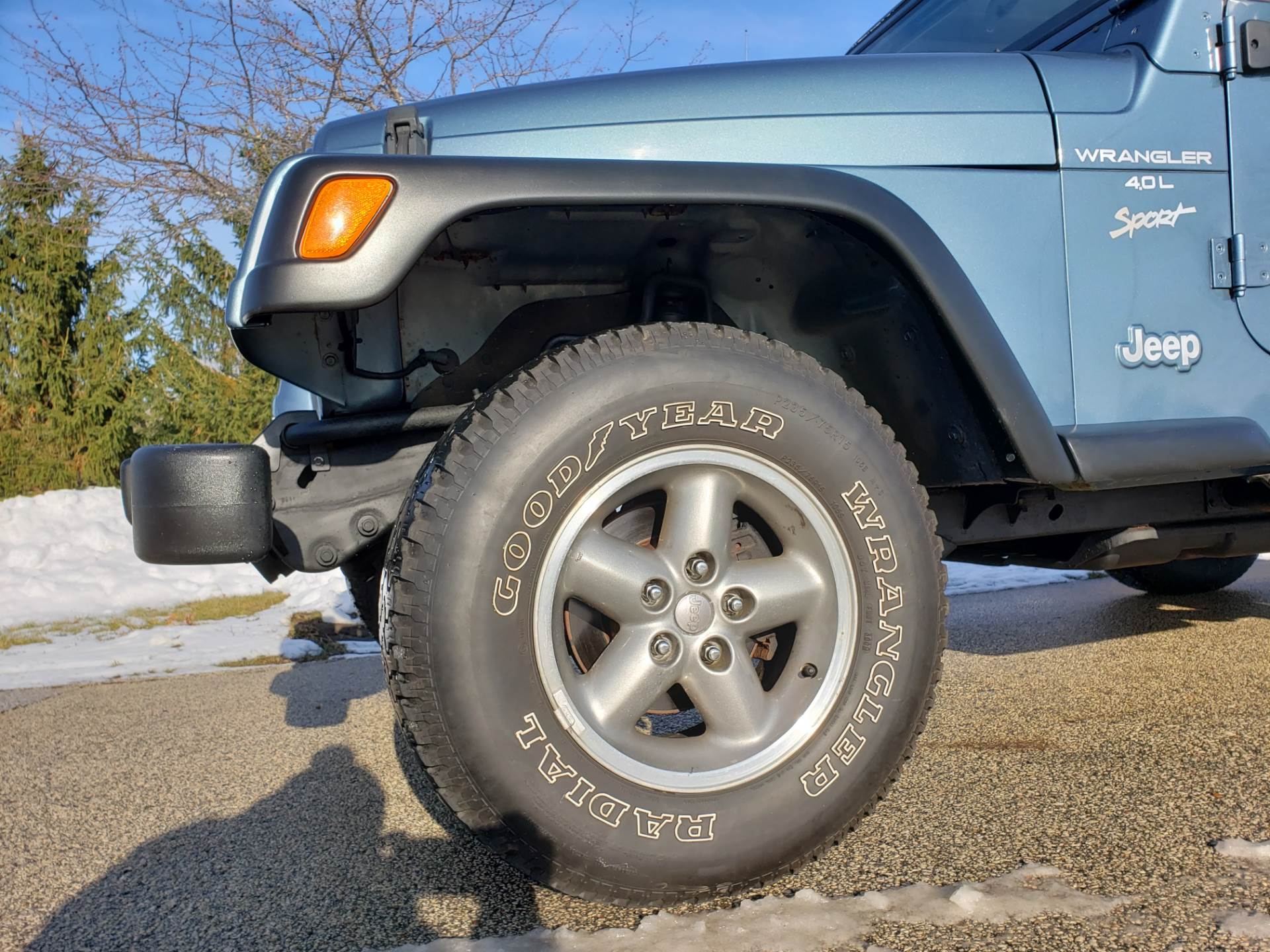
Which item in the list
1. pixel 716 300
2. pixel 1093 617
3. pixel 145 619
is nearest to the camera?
pixel 716 300

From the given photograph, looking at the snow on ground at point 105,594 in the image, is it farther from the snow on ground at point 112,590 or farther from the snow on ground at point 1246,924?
the snow on ground at point 1246,924

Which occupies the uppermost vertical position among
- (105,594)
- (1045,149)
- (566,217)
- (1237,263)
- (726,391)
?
(1045,149)

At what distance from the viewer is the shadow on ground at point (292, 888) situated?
5.34 feet

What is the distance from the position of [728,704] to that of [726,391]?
0.59 metres

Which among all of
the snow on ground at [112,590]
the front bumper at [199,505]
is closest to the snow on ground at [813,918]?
the front bumper at [199,505]

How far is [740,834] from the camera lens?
64.9 inches

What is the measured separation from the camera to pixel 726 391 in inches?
69.6

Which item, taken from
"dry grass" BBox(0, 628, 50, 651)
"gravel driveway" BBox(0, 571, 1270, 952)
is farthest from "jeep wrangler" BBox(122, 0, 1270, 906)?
"dry grass" BBox(0, 628, 50, 651)

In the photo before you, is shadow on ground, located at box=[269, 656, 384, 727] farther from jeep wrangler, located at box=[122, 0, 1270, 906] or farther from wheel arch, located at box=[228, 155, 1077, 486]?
wheel arch, located at box=[228, 155, 1077, 486]

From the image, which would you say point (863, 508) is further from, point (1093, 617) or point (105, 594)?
point (105, 594)

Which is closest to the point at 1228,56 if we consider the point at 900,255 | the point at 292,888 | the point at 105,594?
the point at 900,255

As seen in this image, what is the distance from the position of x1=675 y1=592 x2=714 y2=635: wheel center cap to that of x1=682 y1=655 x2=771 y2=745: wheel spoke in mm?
74

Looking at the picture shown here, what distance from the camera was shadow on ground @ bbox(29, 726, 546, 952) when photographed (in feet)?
5.34

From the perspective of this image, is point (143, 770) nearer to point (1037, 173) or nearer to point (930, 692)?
point (930, 692)
